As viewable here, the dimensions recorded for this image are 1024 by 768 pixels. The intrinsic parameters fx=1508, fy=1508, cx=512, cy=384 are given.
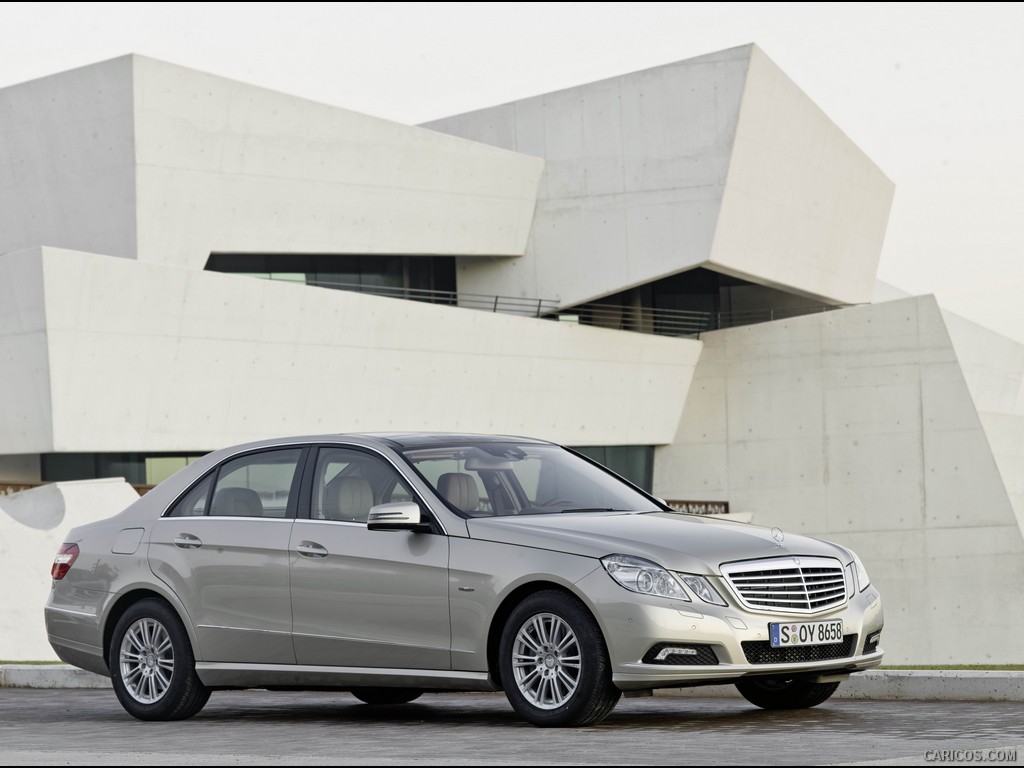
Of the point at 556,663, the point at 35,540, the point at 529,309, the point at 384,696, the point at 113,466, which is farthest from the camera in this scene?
the point at 529,309

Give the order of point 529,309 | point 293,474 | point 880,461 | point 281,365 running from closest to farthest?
point 293,474 → point 281,365 → point 880,461 → point 529,309

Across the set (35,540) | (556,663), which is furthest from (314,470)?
(35,540)

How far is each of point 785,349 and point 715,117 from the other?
7.48 metres

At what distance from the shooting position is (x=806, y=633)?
7.82 meters

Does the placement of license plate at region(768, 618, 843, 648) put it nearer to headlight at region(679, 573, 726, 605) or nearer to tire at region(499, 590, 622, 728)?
headlight at region(679, 573, 726, 605)

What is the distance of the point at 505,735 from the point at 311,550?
1.84 m

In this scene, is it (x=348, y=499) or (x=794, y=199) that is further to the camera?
(x=794, y=199)

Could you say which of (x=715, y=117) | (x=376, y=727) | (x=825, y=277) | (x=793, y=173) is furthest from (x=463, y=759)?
(x=825, y=277)

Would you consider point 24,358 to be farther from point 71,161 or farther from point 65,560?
point 65,560

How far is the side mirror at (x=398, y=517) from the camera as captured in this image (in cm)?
823

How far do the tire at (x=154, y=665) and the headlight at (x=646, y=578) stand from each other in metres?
3.03

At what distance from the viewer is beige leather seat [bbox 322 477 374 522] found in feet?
28.7

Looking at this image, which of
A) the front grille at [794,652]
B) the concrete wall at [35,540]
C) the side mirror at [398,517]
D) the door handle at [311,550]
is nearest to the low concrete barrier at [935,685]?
the front grille at [794,652]

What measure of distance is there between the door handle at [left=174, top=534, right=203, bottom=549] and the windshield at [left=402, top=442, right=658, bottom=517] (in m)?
1.48
